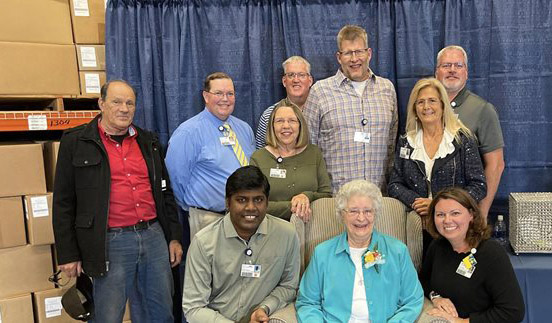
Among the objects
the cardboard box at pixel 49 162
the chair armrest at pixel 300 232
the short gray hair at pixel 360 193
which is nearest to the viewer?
the short gray hair at pixel 360 193

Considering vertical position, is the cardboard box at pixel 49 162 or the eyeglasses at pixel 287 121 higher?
the eyeglasses at pixel 287 121

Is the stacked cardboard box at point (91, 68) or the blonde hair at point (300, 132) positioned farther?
the stacked cardboard box at point (91, 68)

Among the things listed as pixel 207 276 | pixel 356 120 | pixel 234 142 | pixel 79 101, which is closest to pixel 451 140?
pixel 356 120

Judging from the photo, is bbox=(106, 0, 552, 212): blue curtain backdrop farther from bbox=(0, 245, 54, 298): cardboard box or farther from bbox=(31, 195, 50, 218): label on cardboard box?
bbox=(0, 245, 54, 298): cardboard box

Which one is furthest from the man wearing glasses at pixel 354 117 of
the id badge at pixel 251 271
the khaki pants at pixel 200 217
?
the id badge at pixel 251 271

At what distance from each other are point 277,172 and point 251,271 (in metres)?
0.62

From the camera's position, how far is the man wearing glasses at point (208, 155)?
260 centimetres

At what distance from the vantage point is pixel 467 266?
6.61 ft

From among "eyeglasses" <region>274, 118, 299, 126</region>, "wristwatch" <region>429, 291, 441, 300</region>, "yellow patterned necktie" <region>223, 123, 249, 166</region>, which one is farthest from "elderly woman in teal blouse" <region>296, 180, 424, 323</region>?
"yellow patterned necktie" <region>223, 123, 249, 166</region>

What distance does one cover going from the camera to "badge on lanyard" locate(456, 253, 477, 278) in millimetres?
2008

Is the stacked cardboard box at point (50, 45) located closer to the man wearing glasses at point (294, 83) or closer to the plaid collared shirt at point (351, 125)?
the man wearing glasses at point (294, 83)

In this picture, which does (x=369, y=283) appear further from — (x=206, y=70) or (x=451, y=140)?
(x=206, y=70)

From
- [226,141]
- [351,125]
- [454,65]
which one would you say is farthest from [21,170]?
[454,65]

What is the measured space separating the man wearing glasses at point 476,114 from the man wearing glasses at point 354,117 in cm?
37
